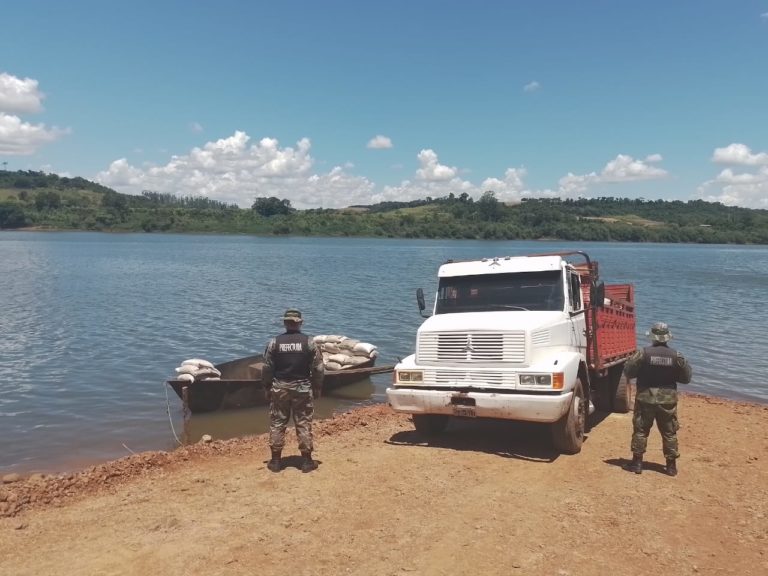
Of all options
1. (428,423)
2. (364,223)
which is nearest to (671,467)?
(428,423)

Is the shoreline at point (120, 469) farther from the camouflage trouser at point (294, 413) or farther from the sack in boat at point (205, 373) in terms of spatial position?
the sack in boat at point (205, 373)

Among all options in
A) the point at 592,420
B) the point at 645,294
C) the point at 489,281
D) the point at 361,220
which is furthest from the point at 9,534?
the point at 361,220

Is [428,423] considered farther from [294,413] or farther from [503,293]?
[294,413]

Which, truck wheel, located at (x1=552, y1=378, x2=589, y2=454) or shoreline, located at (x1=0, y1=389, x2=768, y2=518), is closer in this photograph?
shoreline, located at (x1=0, y1=389, x2=768, y2=518)

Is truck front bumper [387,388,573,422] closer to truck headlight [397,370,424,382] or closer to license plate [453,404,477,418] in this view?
license plate [453,404,477,418]

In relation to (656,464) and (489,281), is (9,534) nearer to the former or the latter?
(489,281)

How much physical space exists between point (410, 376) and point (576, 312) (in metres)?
3.02

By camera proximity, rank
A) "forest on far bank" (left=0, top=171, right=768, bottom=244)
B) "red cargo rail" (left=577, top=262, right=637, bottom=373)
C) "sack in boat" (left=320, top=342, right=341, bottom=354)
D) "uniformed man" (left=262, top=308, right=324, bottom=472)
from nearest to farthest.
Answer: "uniformed man" (left=262, top=308, right=324, bottom=472)
"red cargo rail" (left=577, top=262, right=637, bottom=373)
"sack in boat" (left=320, top=342, right=341, bottom=354)
"forest on far bank" (left=0, top=171, right=768, bottom=244)

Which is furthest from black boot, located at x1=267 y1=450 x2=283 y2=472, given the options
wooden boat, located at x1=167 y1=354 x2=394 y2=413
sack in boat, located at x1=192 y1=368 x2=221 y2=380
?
sack in boat, located at x1=192 y1=368 x2=221 y2=380

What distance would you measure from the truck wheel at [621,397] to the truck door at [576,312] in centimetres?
276

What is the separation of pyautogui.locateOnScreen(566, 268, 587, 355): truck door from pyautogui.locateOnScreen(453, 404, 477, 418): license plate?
7.20 feet

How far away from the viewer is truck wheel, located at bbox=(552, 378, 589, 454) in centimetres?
928

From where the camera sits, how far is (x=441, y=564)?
5953mm

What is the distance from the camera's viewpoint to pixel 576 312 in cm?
1052
